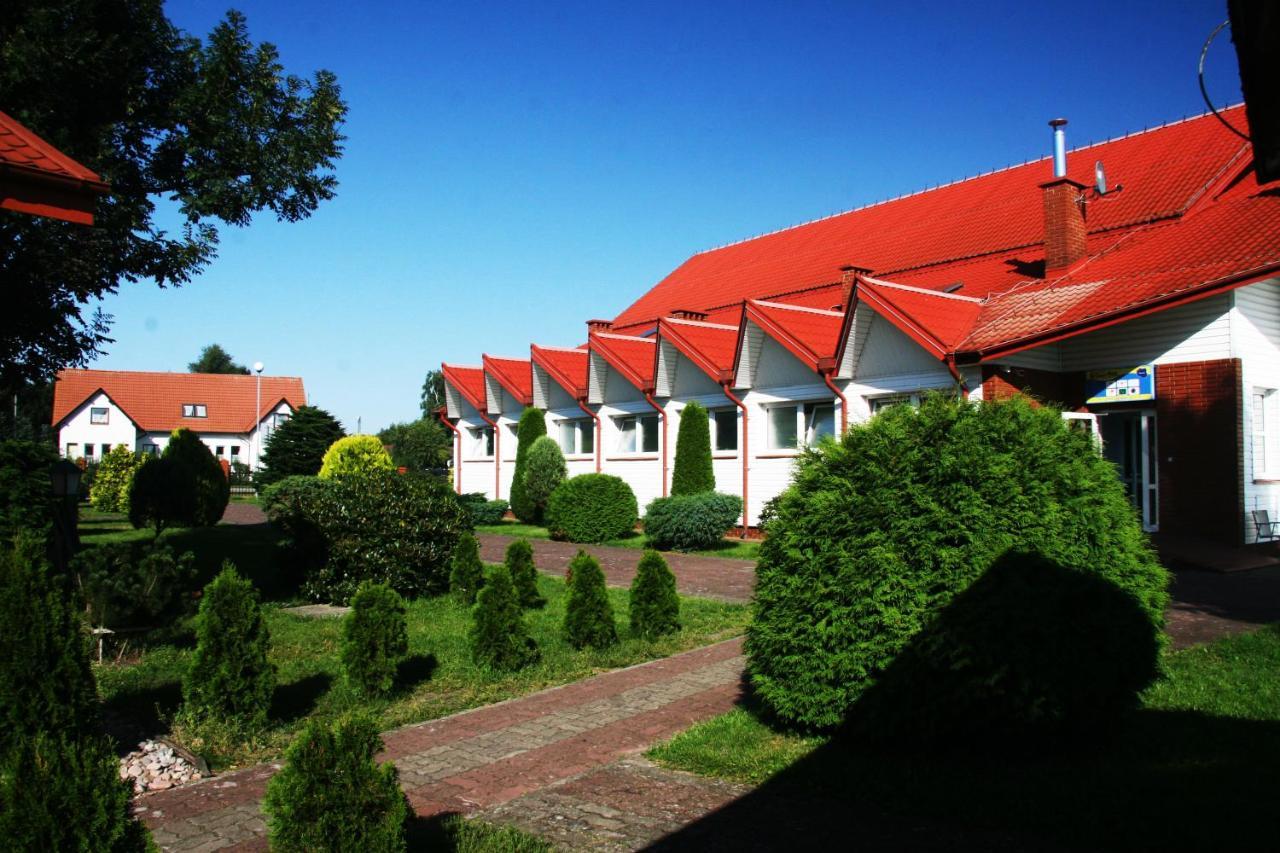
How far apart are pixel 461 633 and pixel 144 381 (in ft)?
229

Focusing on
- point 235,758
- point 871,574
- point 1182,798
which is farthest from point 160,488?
point 1182,798

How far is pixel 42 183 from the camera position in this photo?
603 centimetres

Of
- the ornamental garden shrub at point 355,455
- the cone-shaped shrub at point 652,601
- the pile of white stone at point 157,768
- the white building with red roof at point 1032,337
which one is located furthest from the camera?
the ornamental garden shrub at point 355,455

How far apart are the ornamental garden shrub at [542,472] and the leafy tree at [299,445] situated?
16709 millimetres

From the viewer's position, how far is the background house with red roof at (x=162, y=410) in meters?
66.8

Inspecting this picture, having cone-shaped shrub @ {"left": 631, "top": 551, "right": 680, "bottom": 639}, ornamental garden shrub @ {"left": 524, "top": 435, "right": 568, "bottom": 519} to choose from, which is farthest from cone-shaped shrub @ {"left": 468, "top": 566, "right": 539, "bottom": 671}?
ornamental garden shrub @ {"left": 524, "top": 435, "right": 568, "bottom": 519}

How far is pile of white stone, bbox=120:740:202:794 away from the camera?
18.7ft

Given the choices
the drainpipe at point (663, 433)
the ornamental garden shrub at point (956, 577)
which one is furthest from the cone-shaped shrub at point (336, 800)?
the drainpipe at point (663, 433)

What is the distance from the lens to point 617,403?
25.8 metres

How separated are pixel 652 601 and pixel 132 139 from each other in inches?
409

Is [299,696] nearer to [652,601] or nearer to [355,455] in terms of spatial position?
[652,601]

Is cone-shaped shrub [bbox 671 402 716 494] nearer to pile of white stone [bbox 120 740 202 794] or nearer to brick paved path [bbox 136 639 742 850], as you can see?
brick paved path [bbox 136 639 742 850]

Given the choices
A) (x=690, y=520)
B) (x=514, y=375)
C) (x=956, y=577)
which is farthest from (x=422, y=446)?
(x=956, y=577)

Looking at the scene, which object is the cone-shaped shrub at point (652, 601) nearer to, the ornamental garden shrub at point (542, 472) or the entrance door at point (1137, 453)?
the entrance door at point (1137, 453)
